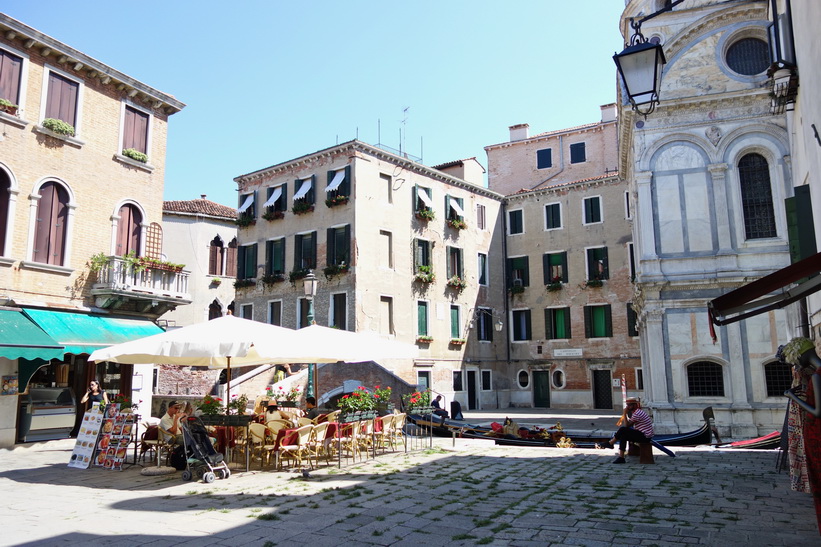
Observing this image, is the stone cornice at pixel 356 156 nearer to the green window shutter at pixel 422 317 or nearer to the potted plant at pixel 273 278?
the potted plant at pixel 273 278

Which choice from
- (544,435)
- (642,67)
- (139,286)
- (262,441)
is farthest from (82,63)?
(544,435)

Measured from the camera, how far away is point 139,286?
15.7 metres

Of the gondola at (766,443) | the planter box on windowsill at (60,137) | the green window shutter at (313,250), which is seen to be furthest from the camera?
the green window shutter at (313,250)

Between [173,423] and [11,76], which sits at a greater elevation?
[11,76]

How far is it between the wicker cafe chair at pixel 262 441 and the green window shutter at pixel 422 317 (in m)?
16.5

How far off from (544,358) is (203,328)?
23574 mm

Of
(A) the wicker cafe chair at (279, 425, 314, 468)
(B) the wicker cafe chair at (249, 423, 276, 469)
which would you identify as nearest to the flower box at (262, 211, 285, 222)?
(B) the wicker cafe chair at (249, 423, 276, 469)

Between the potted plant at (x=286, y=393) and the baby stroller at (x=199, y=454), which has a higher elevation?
the potted plant at (x=286, y=393)

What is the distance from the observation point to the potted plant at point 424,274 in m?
27.2

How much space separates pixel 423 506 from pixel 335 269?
1857 cm

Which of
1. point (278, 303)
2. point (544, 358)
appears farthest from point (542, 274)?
point (278, 303)

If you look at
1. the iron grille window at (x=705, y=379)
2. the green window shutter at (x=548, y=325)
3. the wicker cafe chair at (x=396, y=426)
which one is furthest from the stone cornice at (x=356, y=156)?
the wicker cafe chair at (x=396, y=426)

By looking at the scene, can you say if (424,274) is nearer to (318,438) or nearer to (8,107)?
(8,107)

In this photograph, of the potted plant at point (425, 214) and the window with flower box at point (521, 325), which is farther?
the window with flower box at point (521, 325)
